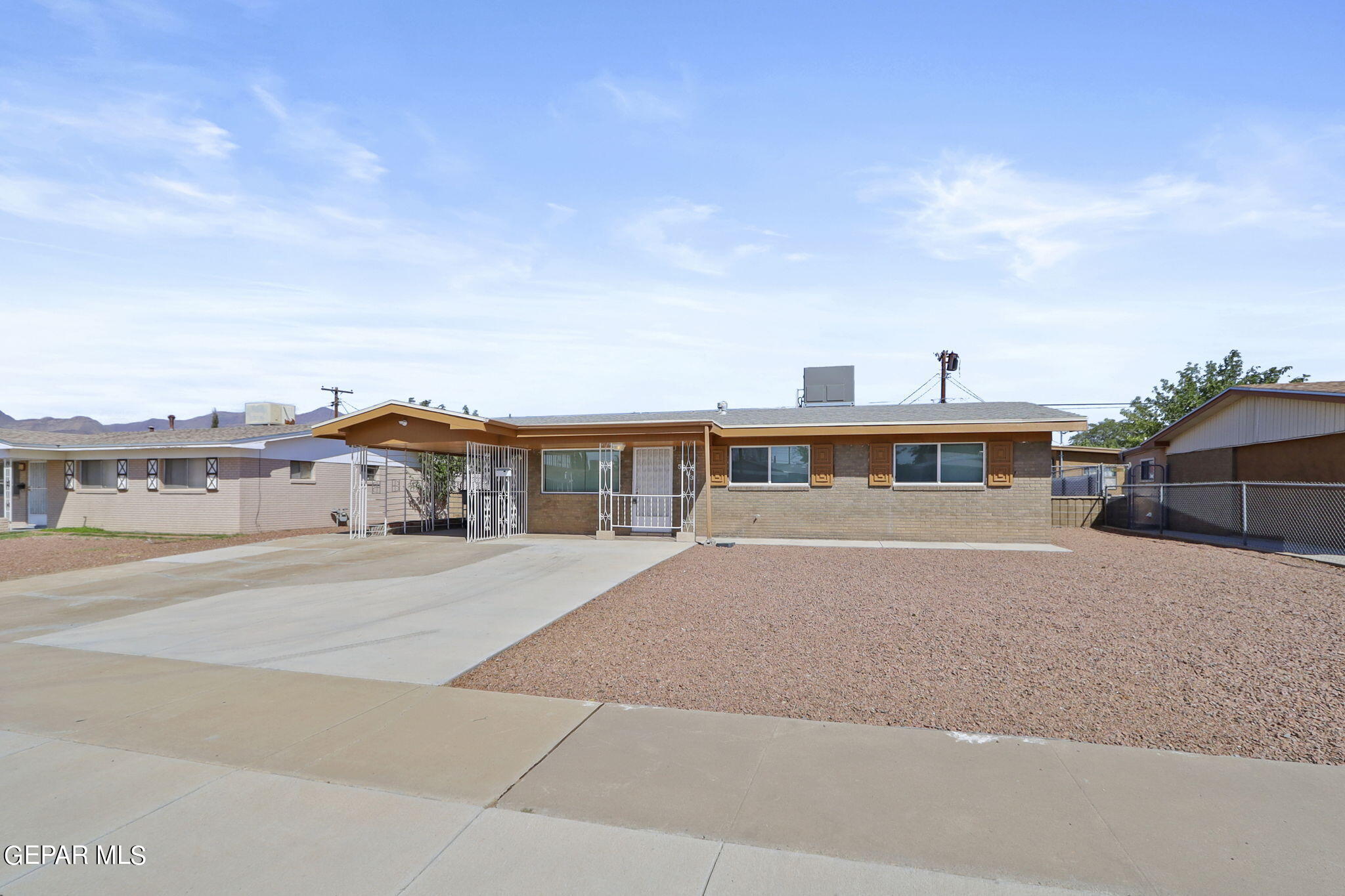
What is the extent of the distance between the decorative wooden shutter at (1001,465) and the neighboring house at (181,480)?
16.1 meters

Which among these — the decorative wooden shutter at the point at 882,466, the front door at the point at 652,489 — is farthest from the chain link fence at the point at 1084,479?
the front door at the point at 652,489

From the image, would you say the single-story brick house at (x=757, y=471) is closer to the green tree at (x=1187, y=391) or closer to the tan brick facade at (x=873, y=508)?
the tan brick facade at (x=873, y=508)

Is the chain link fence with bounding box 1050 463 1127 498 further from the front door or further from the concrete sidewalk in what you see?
the concrete sidewalk

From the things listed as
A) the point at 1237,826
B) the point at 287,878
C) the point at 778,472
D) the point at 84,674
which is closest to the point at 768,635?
the point at 1237,826

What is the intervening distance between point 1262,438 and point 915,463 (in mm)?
8834

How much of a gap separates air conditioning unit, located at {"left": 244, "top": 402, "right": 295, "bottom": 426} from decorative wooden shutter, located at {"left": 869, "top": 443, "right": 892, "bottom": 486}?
19.5 m

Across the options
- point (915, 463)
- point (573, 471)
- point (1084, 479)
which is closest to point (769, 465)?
point (915, 463)

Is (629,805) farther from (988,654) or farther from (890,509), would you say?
(890,509)

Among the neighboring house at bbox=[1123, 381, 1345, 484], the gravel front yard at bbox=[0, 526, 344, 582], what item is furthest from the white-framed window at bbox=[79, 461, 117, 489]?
the neighboring house at bbox=[1123, 381, 1345, 484]

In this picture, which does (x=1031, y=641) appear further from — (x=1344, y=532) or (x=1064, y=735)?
(x=1344, y=532)

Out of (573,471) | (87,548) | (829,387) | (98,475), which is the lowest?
(87,548)

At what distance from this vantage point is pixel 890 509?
16.8 meters

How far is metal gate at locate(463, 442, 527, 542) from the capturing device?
1702 cm

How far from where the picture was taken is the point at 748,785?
3.96 metres
